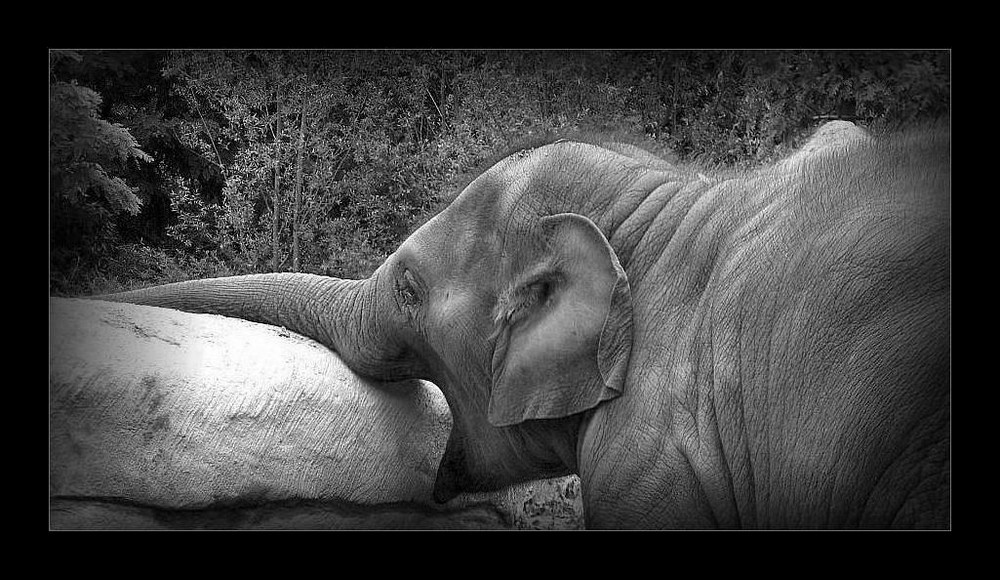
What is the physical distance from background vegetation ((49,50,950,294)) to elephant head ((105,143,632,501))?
14 centimetres

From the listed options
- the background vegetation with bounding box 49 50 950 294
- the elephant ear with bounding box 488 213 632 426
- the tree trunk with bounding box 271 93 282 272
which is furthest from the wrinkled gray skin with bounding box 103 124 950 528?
the tree trunk with bounding box 271 93 282 272

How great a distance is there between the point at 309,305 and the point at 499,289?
0.77 m

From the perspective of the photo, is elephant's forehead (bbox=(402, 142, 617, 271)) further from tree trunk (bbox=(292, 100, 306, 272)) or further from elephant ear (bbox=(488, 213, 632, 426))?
tree trunk (bbox=(292, 100, 306, 272))

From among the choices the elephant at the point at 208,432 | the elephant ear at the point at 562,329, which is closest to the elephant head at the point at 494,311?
the elephant ear at the point at 562,329

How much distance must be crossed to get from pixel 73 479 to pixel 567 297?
4.60 ft

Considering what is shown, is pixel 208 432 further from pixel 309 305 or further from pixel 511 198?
pixel 511 198

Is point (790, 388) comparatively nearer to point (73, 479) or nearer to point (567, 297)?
point (567, 297)

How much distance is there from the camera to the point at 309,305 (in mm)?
3432

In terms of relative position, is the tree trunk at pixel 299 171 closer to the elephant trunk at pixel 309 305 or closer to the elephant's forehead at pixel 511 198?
the elephant trunk at pixel 309 305

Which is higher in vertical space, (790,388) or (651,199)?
(651,199)

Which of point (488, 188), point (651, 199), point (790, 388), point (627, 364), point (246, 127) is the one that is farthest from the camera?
point (246, 127)

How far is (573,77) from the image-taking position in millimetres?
3170

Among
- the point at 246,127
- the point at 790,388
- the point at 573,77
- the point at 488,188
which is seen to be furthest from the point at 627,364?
the point at 246,127

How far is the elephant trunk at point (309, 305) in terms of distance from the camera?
130 inches
